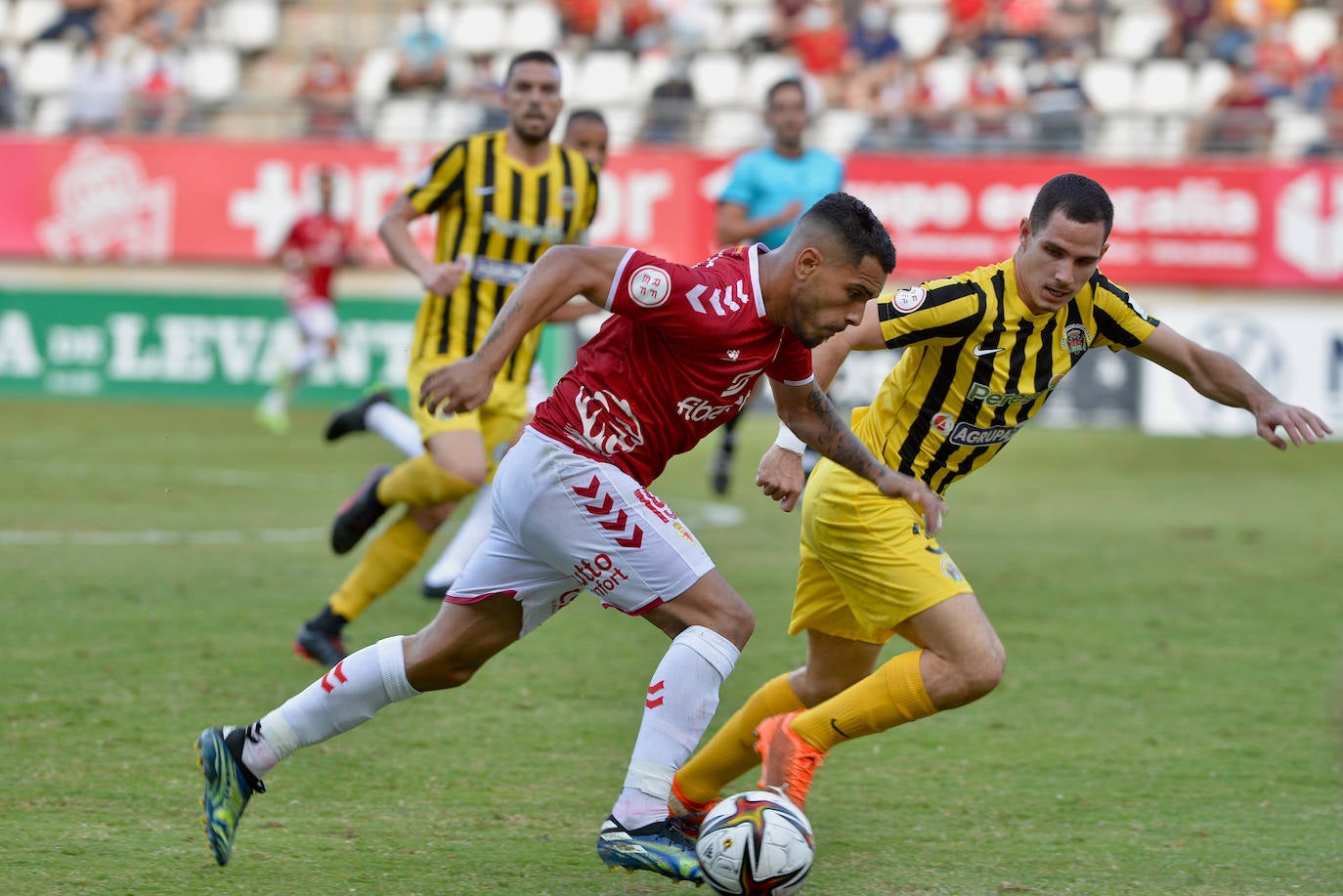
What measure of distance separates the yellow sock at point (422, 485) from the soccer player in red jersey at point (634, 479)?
2.64m

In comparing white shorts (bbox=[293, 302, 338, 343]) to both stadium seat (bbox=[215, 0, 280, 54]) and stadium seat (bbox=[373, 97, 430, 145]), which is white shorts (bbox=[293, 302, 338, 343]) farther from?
stadium seat (bbox=[215, 0, 280, 54])

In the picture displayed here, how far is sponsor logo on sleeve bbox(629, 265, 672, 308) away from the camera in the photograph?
14.0ft

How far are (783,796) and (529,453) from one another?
3.69 feet

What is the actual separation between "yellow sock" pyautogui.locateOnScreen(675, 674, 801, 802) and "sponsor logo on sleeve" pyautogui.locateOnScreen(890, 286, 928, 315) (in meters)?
1.22

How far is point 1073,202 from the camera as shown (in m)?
4.83

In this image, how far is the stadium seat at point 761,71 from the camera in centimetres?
2139

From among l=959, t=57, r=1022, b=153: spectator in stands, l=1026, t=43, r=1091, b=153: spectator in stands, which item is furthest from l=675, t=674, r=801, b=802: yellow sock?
l=1026, t=43, r=1091, b=153: spectator in stands

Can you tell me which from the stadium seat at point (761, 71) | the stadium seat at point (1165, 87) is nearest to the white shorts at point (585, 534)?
the stadium seat at point (761, 71)

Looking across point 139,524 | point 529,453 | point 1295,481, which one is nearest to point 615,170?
point 1295,481

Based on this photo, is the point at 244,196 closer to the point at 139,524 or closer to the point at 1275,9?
the point at 139,524

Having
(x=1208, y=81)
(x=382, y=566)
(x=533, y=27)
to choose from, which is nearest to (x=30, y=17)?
(x=533, y=27)

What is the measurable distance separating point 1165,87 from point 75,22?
14.4 m

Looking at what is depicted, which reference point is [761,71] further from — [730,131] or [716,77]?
[730,131]

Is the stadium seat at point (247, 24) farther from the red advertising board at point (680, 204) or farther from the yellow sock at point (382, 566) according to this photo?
the yellow sock at point (382, 566)
